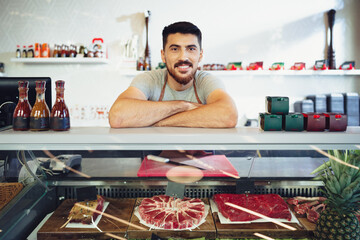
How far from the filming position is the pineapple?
4.01 ft

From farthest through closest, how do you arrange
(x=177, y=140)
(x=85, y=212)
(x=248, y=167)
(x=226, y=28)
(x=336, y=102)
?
(x=226, y=28), (x=336, y=102), (x=248, y=167), (x=85, y=212), (x=177, y=140)

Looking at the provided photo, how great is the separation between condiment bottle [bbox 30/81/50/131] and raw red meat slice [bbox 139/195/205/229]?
62 centimetres

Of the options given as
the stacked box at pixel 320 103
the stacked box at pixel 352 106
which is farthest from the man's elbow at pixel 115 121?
the stacked box at pixel 352 106

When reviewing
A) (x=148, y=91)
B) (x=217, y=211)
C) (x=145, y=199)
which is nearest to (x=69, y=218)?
(x=145, y=199)

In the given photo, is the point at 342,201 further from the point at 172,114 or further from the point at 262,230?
the point at 172,114

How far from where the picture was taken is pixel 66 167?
166 cm

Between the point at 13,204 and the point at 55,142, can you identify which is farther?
→ the point at 13,204

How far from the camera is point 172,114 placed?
1.67 metres

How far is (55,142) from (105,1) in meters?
3.71

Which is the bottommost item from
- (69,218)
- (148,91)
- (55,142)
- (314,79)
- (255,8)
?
(69,218)

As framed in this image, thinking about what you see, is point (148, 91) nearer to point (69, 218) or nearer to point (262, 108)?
point (69, 218)

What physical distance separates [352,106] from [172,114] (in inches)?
133

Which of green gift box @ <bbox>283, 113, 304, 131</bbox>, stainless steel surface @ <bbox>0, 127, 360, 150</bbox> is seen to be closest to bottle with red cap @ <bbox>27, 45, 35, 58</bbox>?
stainless steel surface @ <bbox>0, 127, 360, 150</bbox>

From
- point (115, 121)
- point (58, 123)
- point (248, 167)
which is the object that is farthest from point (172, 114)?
point (58, 123)
